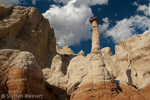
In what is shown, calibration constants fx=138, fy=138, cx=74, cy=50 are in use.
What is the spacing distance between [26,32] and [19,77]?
21.9 meters

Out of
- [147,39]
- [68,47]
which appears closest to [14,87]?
[147,39]

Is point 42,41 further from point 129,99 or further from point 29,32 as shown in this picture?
point 129,99

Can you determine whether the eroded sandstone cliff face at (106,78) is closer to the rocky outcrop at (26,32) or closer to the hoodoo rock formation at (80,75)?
the hoodoo rock formation at (80,75)

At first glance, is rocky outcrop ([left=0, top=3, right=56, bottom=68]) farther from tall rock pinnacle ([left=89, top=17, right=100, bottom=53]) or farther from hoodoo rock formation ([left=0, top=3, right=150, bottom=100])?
tall rock pinnacle ([left=89, top=17, right=100, bottom=53])

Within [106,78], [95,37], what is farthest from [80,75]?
[95,37]

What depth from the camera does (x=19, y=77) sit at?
34.4 ft

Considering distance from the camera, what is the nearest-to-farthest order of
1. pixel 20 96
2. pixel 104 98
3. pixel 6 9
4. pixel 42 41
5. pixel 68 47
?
1. pixel 20 96
2. pixel 104 98
3. pixel 6 9
4. pixel 42 41
5. pixel 68 47

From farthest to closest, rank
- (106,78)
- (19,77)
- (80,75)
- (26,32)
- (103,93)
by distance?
(26,32) < (80,75) < (106,78) < (103,93) < (19,77)

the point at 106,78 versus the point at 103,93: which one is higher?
the point at 106,78

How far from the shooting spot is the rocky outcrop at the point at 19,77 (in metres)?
10.0

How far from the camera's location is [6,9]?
95.5 feet

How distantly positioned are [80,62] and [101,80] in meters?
4.74

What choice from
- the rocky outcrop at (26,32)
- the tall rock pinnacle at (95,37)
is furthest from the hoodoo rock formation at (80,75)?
the rocky outcrop at (26,32)

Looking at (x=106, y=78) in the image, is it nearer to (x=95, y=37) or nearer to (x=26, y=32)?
(x=95, y=37)
